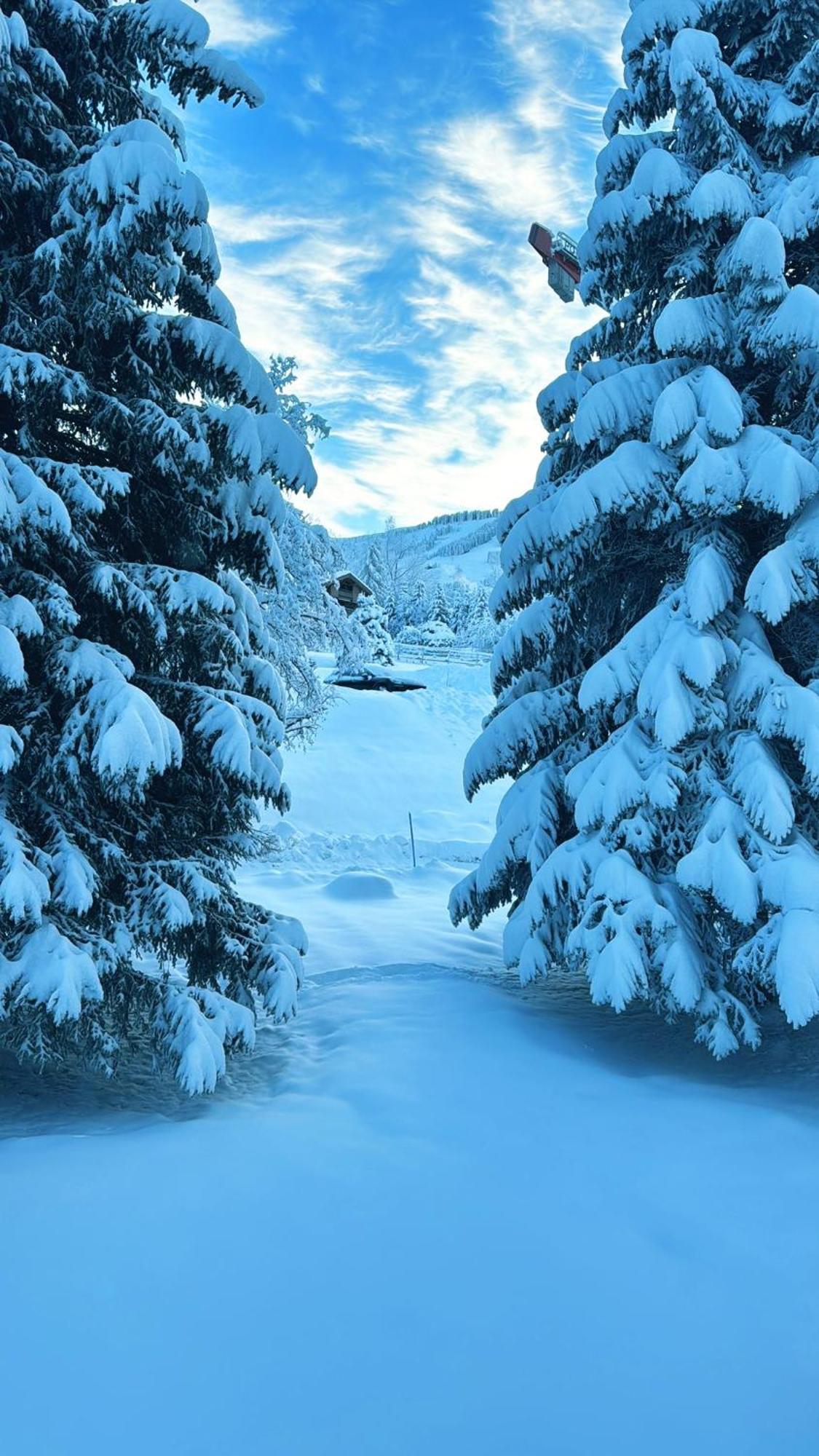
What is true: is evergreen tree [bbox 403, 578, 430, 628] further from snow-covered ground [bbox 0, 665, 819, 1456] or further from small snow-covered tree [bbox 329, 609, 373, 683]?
snow-covered ground [bbox 0, 665, 819, 1456]

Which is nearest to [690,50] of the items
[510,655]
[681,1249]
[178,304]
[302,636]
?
[178,304]

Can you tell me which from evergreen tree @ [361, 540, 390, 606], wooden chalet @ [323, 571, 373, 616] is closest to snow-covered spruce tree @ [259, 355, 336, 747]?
wooden chalet @ [323, 571, 373, 616]

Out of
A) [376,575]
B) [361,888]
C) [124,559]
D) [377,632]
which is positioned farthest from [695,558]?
[376,575]

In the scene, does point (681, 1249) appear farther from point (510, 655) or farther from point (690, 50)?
point (690, 50)

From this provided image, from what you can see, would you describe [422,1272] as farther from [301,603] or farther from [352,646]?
[352,646]

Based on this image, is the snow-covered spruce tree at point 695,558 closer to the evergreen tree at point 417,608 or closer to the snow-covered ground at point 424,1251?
the snow-covered ground at point 424,1251

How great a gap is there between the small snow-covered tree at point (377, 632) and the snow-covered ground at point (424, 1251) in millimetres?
33163

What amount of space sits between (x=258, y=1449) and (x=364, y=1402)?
37cm

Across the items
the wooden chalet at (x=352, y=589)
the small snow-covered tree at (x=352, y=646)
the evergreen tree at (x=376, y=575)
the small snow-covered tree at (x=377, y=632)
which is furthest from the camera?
the evergreen tree at (x=376, y=575)

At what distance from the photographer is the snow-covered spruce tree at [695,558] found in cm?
528

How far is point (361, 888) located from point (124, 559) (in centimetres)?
812

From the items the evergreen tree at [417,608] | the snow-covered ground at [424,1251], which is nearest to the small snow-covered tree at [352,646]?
the snow-covered ground at [424,1251]

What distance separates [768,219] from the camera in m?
5.81

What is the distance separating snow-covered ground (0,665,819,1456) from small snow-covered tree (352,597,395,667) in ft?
109
